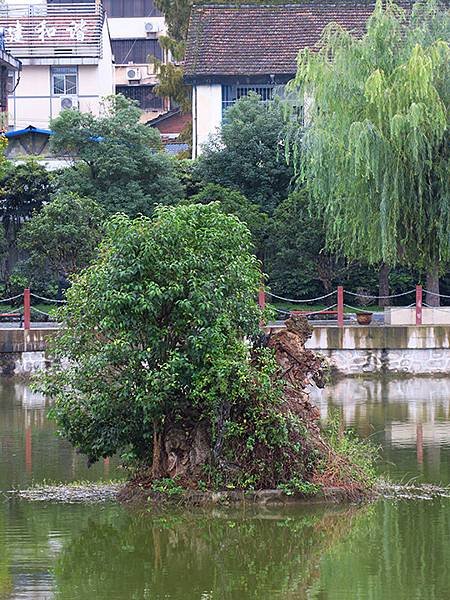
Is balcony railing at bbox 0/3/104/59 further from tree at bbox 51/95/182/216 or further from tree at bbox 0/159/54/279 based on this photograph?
tree at bbox 51/95/182/216

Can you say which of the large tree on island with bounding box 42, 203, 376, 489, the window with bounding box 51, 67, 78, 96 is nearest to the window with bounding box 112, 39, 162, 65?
the window with bounding box 51, 67, 78, 96

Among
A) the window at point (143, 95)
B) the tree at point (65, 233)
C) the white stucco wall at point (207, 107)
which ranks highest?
the window at point (143, 95)

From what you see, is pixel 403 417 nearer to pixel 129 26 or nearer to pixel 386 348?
pixel 386 348

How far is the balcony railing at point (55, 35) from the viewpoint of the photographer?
45.1 metres

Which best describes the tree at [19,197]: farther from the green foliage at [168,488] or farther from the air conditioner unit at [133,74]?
the air conditioner unit at [133,74]

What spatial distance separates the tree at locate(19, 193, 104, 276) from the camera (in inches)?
1194

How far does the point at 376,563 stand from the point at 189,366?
274cm

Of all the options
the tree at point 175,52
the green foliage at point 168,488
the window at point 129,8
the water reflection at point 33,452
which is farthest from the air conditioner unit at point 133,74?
the green foliage at point 168,488

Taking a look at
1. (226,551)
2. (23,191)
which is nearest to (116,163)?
(23,191)

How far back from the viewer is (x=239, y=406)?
12844mm

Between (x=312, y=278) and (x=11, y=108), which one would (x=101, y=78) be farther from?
(x=312, y=278)

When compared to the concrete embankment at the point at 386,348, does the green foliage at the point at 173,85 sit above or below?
above

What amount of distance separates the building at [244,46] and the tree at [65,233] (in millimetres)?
7393

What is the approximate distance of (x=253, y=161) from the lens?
34625 millimetres
